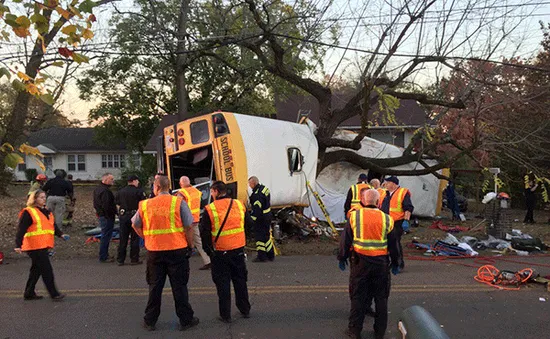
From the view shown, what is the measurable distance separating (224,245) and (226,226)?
221mm

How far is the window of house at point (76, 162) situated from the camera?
41156 mm

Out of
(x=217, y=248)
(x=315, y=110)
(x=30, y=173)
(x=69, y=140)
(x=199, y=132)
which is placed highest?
(x=69, y=140)

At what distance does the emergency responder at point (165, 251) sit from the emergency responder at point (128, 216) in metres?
3.47

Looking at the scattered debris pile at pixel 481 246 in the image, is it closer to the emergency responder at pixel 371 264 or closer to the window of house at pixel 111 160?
the emergency responder at pixel 371 264

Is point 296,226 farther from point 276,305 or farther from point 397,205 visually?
point 276,305

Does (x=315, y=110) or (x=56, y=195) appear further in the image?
(x=315, y=110)

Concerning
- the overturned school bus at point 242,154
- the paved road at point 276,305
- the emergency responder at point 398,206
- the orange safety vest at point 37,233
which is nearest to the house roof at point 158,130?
the overturned school bus at point 242,154

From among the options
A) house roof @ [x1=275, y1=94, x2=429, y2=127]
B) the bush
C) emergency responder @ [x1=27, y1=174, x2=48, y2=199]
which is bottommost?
emergency responder @ [x1=27, y1=174, x2=48, y2=199]

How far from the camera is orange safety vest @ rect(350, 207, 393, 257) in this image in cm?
484

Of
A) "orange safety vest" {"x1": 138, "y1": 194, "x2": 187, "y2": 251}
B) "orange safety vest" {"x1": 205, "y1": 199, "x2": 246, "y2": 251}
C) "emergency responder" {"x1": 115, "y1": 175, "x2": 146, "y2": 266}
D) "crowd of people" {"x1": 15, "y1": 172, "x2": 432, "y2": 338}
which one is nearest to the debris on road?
"crowd of people" {"x1": 15, "y1": 172, "x2": 432, "y2": 338}

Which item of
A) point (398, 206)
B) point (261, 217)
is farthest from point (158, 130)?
point (398, 206)

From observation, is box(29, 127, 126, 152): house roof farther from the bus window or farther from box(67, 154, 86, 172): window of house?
the bus window

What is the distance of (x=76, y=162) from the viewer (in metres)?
41.3

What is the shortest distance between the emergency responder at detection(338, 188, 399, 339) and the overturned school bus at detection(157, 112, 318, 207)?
15.1 ft
